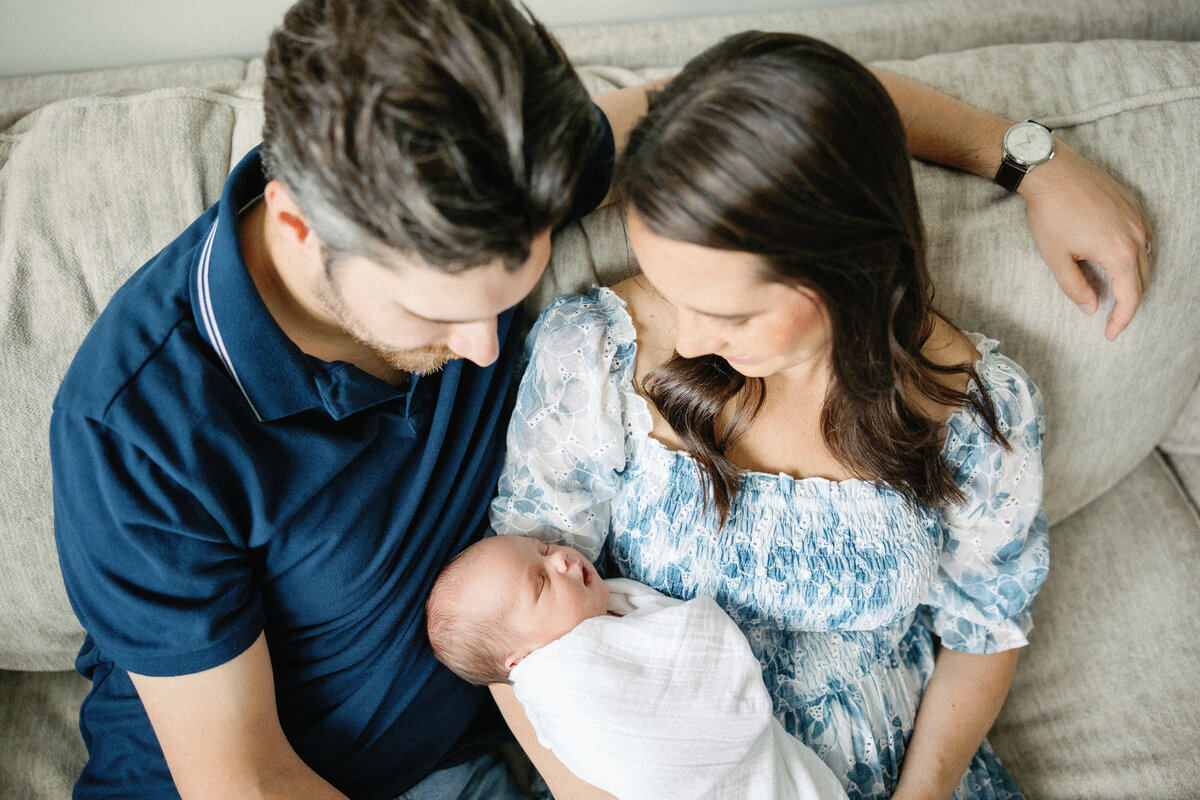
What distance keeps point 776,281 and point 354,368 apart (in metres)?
0.57

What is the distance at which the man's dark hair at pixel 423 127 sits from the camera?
763 millimetres

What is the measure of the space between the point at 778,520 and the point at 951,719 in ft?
1.60

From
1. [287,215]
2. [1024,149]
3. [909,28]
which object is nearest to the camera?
[287,215]

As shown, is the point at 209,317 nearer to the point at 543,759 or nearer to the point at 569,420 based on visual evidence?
the point at 569,420

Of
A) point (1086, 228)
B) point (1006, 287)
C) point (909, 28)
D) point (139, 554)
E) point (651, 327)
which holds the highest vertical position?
point (909, 28)

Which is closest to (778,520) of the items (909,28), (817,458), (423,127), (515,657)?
(817,458)

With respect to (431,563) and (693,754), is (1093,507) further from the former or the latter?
(431,563)

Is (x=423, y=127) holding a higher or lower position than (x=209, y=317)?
higher

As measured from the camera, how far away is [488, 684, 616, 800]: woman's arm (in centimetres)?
116

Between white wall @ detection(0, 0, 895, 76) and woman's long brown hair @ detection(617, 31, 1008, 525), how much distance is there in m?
1.02

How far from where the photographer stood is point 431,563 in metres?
1.20

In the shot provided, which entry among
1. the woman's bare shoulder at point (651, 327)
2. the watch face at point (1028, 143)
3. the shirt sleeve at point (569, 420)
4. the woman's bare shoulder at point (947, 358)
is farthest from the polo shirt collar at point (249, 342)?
the watch face at point (1028, 143)

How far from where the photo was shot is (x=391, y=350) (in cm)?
100

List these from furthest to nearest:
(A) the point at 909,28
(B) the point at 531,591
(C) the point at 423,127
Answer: (A) the point at 909,28 < (B) the point at 531,591 < (C) the point at 423,127
